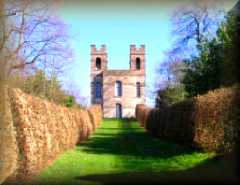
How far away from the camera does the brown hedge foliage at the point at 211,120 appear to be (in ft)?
45.6

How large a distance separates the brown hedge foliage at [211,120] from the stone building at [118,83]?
191 ft

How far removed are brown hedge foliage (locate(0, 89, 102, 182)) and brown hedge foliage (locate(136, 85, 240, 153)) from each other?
4507 millimetres

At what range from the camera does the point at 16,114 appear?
1135 centimetres

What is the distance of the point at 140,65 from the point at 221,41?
57.2m

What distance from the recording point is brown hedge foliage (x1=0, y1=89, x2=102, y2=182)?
36.9ft

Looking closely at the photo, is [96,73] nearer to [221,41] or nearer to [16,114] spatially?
[221,41]

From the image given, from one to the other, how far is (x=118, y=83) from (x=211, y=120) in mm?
66154

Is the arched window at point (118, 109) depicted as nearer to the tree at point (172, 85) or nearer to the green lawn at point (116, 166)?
the tree at point (172, 85)

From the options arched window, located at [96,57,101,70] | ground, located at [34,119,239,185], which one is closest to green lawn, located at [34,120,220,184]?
ground, located at [34,119,239,185]

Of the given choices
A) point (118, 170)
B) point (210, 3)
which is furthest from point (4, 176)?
point (210, 3)

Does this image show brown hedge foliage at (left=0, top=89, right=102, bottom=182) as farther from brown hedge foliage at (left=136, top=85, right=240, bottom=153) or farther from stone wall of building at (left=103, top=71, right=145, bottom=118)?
stone wall of building at (left=103, top=71, right=145, bottom=118)

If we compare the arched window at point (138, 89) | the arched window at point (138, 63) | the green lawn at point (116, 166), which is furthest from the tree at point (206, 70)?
the arched window at point (138, 63)

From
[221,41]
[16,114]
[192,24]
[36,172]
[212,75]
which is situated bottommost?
[36,172]

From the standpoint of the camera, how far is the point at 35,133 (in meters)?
13.1
